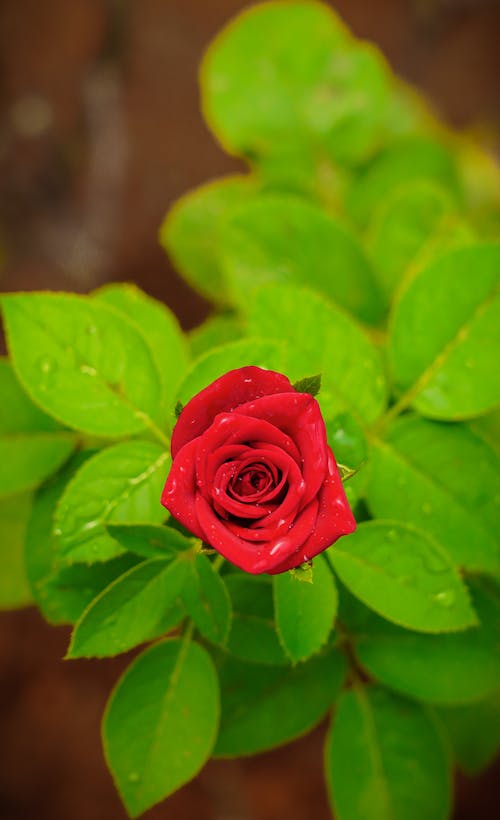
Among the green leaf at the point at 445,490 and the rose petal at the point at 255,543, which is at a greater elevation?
the rose petal at the point at 255,543

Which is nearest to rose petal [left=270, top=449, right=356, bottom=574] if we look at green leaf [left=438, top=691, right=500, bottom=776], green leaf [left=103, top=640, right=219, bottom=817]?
green leaf [left=103, top=640, right=219, bottom=817]

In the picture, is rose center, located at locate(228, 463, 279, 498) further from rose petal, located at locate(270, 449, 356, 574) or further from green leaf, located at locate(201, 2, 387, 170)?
green leaf, located at locate(201, 2, 387, 170)

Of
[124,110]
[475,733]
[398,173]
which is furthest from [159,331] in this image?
[124,110]

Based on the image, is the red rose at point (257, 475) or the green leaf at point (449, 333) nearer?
the red rose at point (257, 475)

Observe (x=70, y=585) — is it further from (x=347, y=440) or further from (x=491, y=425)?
(x=491, y=425)

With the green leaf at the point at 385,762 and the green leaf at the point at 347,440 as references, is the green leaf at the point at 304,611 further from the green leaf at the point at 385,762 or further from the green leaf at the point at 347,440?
the green leaf at the point at 385,762

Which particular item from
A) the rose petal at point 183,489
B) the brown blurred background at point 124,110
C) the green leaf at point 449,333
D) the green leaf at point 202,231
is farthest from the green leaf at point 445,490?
the brown blurred background at point 124,110
